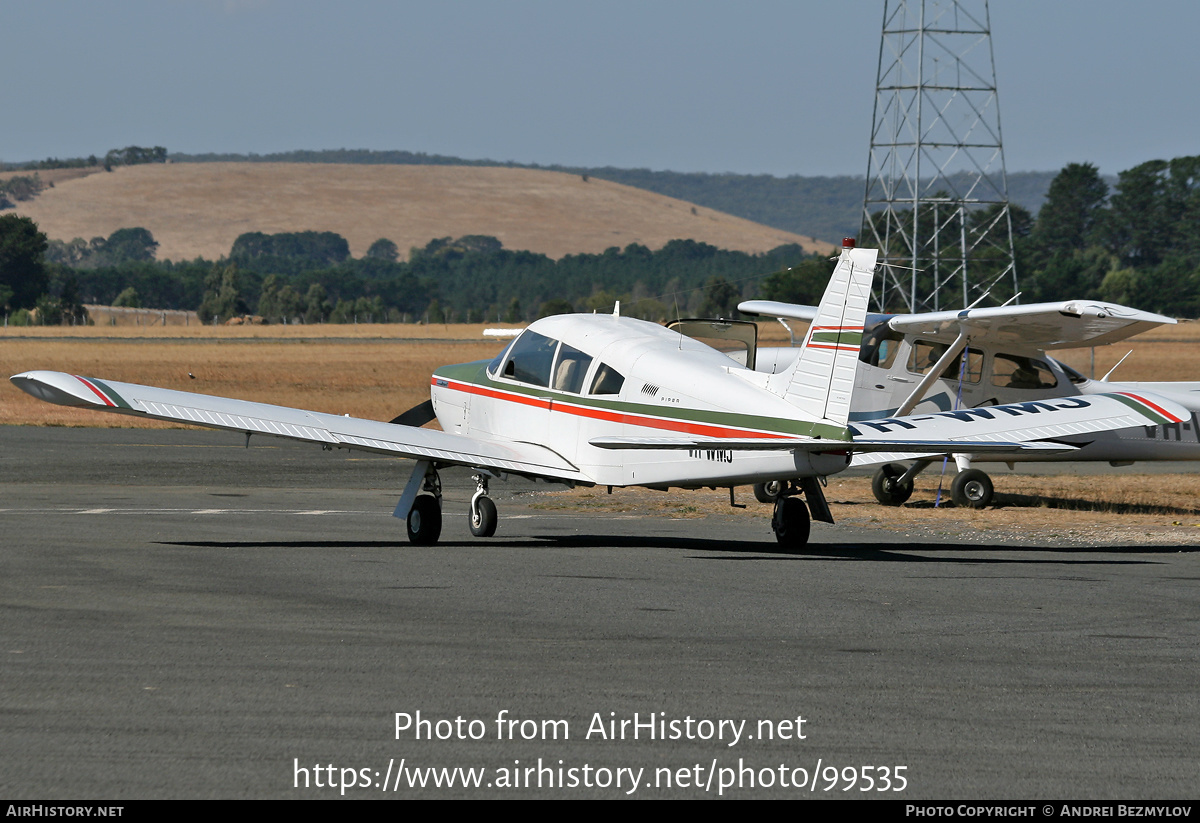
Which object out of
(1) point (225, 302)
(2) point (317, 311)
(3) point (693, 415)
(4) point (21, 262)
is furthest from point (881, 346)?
(4) point (21, 262)

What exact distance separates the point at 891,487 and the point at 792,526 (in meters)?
5.68

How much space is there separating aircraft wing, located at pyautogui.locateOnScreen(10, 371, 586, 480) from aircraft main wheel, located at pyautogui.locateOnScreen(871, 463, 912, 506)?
6.47 meters

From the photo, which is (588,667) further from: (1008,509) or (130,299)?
(130,299)

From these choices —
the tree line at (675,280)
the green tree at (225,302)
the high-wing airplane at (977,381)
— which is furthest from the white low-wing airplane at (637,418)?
the green tree at (225,302)

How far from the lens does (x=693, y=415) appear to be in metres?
13.1

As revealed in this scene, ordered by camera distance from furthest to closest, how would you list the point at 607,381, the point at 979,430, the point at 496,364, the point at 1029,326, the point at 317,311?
the point at 317,311 < the point at 1029,326 < the point at 496,364 < the point at 979,430 < the point at 607,381

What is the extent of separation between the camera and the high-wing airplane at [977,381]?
18.6 m

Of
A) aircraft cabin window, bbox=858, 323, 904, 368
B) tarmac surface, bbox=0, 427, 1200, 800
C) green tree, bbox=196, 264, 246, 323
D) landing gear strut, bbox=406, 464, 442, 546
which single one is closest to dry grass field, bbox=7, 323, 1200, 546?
aircraft cabin window, bbox=858, 323, 904, 368

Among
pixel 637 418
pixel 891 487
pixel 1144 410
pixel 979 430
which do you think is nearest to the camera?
pixel 637 418

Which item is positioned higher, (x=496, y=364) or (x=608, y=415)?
(x=496, y=364)

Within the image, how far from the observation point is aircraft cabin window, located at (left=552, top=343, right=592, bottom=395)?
47.1 feet

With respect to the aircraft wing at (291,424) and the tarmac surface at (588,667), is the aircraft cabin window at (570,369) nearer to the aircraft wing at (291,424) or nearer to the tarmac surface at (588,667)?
the aircraft wing at (291,424)

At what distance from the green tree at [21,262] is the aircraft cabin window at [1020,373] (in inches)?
5751

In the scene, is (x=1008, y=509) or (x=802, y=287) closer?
(x=1008, y=509)
